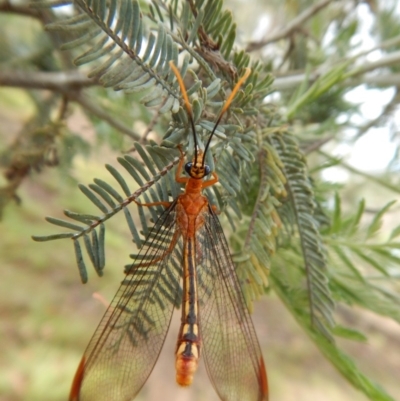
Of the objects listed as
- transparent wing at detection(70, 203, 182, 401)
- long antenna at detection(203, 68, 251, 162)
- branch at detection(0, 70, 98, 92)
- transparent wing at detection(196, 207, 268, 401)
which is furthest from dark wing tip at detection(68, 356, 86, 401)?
branch at detection(0, 70, 98, 92)

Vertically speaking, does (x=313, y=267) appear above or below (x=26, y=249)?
below

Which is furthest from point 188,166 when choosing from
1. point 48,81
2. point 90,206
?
point 90,206

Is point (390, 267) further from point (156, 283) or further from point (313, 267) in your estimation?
point (156, 283)

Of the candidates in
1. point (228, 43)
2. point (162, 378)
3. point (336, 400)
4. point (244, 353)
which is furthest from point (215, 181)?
point (336, 400)

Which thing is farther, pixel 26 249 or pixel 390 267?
pixel 26 249

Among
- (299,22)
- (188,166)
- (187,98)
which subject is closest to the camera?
(187,98)

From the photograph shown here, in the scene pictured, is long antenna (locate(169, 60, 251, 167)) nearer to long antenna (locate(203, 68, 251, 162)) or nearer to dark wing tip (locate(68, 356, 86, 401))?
long antenna (locate(203, 68, 251, 162))

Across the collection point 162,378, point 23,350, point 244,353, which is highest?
point 244,353

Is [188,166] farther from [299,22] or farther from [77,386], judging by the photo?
[299,22]
